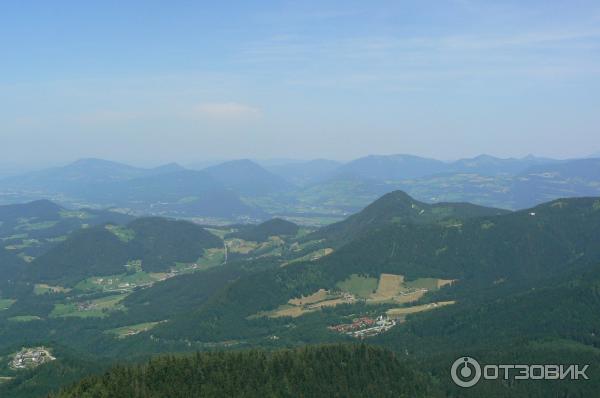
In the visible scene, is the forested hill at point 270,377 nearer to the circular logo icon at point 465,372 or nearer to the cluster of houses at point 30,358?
the circular logo icon at point 465,372

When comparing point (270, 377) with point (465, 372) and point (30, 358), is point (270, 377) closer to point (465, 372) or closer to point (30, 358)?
point (465, 372)

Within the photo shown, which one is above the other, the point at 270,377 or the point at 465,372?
the point at 270,377

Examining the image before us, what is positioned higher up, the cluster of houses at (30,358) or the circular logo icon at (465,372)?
the circular logo icon at (465,372)

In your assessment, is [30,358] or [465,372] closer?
[465,372]

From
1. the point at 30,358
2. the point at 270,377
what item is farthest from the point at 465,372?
the point at 30,358

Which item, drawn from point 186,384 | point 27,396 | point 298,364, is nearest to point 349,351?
point 298,364

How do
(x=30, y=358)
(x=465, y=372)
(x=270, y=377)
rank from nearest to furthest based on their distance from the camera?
1. (x=270, y=377)
2. (x=465, y=372)
3. (x=30, y=358)

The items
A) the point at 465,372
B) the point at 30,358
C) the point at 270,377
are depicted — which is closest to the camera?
the point at 270,377

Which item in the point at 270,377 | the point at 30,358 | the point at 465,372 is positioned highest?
the point at 270,377

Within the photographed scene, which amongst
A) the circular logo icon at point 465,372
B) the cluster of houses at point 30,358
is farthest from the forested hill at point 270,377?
the cluster of houses at point 30,358
